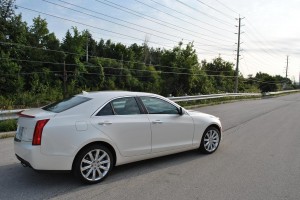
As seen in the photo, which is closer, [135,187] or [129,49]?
[135,187]

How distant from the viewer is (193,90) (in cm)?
3077

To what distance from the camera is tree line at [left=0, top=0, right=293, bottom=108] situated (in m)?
30.7

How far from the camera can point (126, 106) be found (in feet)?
18.5

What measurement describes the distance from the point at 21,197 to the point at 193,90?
27.2 metres

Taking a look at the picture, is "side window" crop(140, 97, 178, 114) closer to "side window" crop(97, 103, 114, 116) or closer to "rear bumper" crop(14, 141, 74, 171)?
"side window" crop(97, 103, 114, 116)

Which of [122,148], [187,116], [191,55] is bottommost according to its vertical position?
[122,148]

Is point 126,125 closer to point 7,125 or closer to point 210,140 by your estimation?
point 210,140

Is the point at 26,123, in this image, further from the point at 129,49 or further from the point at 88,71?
the point at 129,49

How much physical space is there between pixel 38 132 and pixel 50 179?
0.99 meters

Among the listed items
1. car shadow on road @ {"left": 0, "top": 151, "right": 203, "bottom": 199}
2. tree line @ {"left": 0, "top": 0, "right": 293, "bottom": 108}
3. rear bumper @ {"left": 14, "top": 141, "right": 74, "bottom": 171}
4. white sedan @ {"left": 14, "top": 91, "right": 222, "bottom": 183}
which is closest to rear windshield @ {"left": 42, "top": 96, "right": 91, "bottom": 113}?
white sedan @ {"left": 14, "top": 91, "right": 222, "bottom": 183}

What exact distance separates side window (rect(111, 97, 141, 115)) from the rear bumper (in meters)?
1.20

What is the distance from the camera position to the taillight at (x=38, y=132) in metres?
4.64

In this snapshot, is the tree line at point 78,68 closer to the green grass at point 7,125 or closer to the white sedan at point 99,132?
the green grass at point 7,125

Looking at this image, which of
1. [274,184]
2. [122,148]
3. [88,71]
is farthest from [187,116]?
[88,71]
